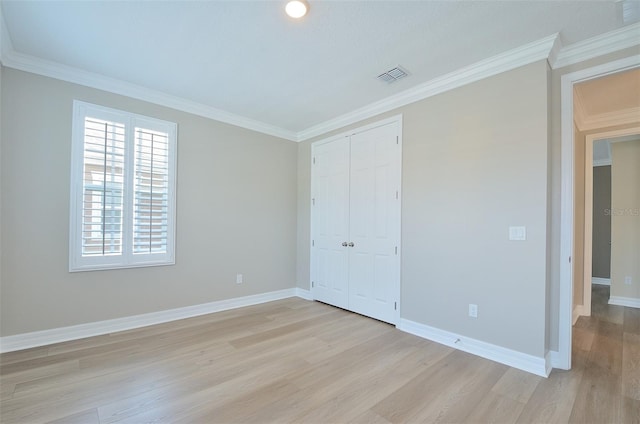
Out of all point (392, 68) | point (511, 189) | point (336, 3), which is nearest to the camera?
point (336, 3)

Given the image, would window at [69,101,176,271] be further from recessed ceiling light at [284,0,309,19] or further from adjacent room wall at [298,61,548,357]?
adjacent room wall at [298,61,548,357]

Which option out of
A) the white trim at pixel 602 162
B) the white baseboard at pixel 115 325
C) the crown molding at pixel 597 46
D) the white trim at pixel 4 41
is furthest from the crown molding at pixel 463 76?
the white trim at pixel 602 162

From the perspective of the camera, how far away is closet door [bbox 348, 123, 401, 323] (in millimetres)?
3459

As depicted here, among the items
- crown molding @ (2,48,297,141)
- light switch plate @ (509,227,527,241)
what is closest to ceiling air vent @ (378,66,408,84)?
light switch plate @ (509,227,527,241)

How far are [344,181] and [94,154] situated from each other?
2.97 m

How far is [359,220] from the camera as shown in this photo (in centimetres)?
389

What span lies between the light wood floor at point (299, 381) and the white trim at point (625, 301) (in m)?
1.66

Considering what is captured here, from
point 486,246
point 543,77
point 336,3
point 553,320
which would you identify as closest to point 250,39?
point 336,3

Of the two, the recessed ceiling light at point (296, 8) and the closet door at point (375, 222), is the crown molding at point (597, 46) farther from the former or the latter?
the recessed ceiling light at point (296, 8)

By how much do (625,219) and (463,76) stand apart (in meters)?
3.99

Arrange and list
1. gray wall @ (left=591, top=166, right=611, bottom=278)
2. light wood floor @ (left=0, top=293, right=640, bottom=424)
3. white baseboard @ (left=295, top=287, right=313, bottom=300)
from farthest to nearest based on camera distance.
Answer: gray wall @ (left=591, top=166, right=611, bottom=278) < white baseboard @ (left=295, top=287, right=313, bottom=300) < light wood floor @ (left=0, top=293, right=640, bottom=424)

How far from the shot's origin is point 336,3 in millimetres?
1993

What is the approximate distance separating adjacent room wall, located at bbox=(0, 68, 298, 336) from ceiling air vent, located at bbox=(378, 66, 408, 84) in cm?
216

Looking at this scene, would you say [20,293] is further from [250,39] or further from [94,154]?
[250,39]
